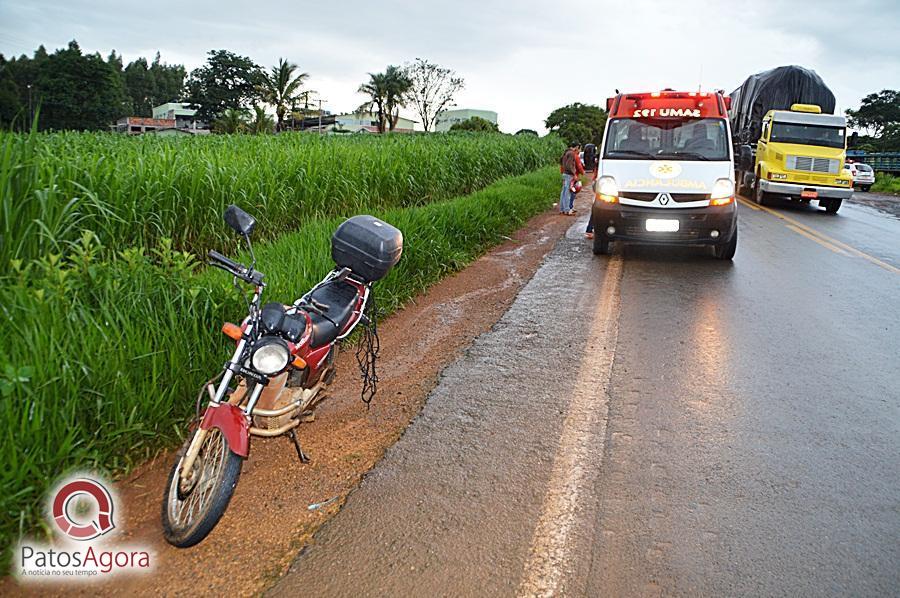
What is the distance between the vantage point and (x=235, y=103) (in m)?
79.8

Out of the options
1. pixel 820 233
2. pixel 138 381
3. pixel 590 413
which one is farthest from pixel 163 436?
pixel 820 233

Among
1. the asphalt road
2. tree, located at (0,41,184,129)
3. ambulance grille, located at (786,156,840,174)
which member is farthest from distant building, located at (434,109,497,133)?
the asphalt road

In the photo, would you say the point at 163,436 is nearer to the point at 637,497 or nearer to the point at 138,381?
the point at 138,381

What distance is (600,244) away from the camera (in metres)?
10.1

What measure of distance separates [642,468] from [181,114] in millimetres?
93867

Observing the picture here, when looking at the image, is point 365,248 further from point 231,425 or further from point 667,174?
point 667,174

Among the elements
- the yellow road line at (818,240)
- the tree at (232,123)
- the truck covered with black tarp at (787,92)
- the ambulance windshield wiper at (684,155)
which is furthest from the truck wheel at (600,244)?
the tree at (232,123)

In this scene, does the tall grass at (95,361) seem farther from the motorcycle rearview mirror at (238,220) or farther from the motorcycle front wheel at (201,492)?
the motorcycle rearview mirror at (238,220)

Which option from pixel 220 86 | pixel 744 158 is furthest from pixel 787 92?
pixel 220 86

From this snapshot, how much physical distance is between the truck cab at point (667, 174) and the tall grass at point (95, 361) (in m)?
5.86

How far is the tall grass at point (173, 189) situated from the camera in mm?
4066

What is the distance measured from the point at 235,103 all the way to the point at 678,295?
8076 centimetres

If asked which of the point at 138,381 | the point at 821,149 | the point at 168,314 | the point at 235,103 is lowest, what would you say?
the point at 138,381

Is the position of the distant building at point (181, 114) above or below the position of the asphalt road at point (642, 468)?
above
